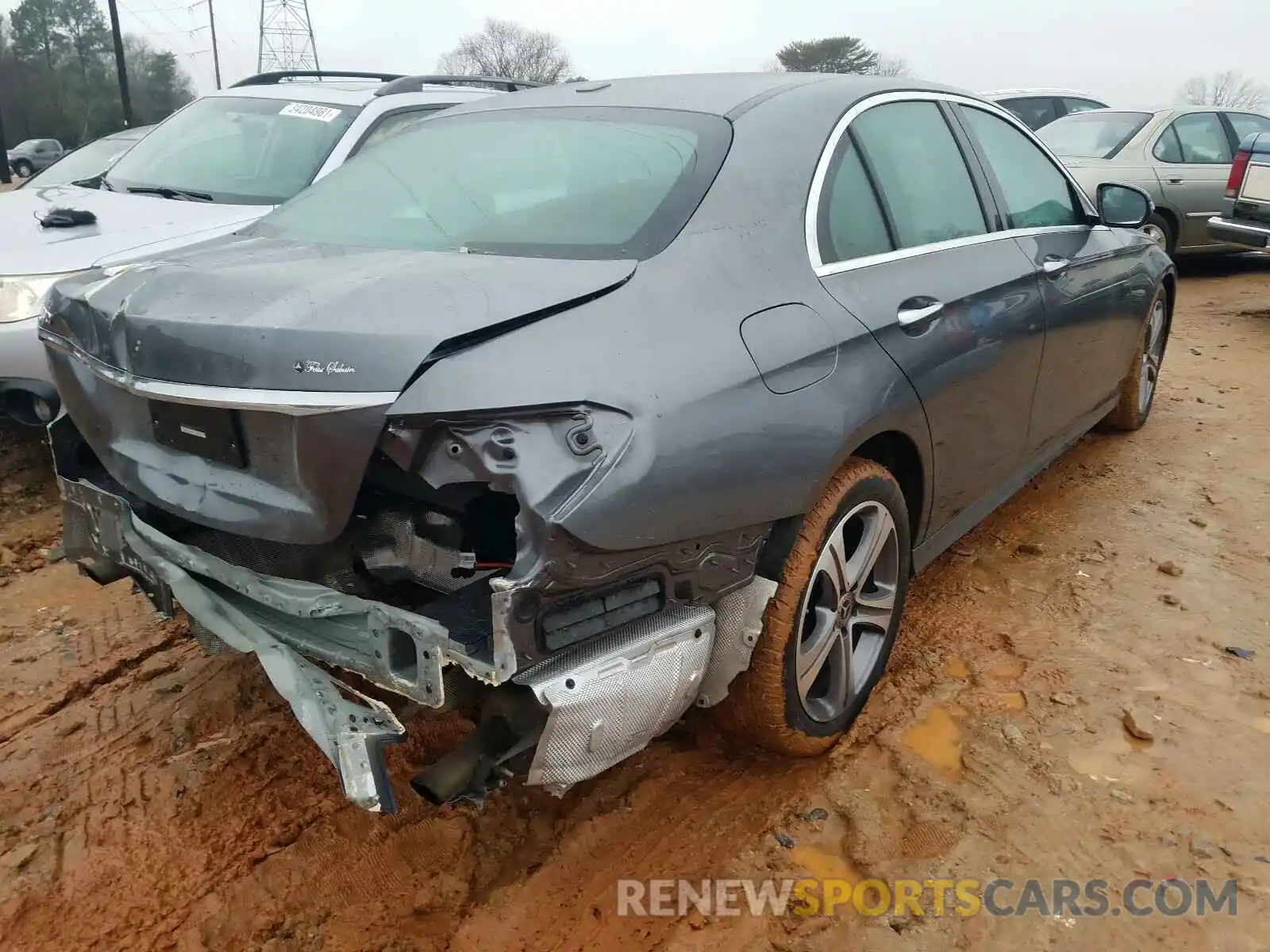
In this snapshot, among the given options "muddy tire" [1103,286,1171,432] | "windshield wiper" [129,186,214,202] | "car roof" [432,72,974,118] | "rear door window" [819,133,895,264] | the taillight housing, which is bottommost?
"muddy tire" [1103,286,1171,432]

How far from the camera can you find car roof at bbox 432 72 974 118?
2674 mm

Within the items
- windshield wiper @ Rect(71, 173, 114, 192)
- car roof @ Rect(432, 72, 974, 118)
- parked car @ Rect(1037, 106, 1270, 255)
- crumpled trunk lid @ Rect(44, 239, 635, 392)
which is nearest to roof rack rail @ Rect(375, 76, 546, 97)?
windshield wiper @ Rect(71, 173, 114, 192)

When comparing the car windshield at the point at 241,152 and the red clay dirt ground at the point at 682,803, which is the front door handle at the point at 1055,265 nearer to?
the red clay dirt ground at the point at 682,803

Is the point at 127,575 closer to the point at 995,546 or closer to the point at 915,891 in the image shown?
the point at 915,891

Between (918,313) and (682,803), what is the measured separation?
1.43 meters

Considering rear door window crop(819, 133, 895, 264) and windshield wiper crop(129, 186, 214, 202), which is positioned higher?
rear door window crop(819, 133, 895, 264)

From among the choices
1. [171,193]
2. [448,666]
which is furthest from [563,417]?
[171,193]

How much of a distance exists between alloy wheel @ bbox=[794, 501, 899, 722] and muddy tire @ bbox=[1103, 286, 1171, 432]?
8.64 ft

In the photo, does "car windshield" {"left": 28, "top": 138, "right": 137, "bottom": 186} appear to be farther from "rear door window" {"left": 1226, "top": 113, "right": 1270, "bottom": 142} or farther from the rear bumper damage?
"rear door window" {"left": 1226, "top": 113, "right": 1270, "bottom": 142}

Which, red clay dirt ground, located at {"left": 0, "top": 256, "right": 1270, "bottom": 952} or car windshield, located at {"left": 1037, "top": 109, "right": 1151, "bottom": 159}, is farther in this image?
car windshield, located at {"left": 1037, "top": 109, "right": 1151, "bottom": 159}

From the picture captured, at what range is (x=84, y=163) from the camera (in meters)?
7.14

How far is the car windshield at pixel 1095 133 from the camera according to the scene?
916 cm

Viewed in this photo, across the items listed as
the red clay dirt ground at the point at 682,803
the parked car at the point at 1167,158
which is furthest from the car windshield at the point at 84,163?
the parked car at the point at 1167,158

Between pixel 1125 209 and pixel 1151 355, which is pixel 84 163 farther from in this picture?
pixel 1151 355
